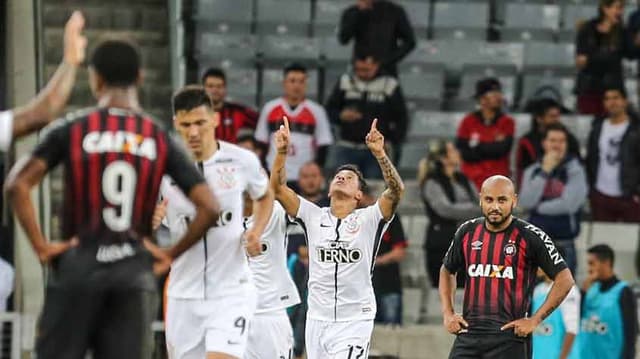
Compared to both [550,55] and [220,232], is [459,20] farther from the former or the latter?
[220,232]

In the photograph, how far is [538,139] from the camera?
1606cm

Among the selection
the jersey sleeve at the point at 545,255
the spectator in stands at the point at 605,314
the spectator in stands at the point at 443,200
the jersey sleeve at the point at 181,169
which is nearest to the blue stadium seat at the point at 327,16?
the spectator in stands at the point at 443,200

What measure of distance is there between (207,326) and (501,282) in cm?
235

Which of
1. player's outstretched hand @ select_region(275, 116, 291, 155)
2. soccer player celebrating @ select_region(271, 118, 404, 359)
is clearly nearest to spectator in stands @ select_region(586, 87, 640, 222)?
soccer player celebrating @ select_region(271, 118, 404, 359)

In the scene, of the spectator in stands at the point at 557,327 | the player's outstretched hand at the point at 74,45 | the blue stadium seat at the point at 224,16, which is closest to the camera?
the player's outstretched hand at the point at 74,45

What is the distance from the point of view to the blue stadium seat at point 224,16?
17969mm

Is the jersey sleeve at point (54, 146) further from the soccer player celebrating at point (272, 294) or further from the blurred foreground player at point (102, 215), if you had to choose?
the soccer player celebrating at point (272, 294)

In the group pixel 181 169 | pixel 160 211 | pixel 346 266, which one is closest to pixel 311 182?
pixel 346 266

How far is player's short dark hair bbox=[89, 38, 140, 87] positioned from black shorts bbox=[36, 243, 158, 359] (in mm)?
767

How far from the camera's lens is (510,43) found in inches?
737

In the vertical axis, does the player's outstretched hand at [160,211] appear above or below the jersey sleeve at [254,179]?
below

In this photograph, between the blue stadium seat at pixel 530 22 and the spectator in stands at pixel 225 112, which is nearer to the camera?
the spectator in stands at pixel 225 112

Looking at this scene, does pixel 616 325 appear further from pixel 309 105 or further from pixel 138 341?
pixel 138 341

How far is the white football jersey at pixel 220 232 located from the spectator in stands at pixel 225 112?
539 cm
